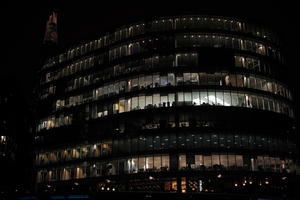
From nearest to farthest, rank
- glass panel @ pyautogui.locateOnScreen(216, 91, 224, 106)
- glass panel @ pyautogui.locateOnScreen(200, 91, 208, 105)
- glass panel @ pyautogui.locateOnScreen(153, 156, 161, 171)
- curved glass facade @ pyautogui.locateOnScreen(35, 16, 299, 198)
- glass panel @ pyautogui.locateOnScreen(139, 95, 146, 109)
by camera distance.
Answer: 1. curved glass facade @ pyautogui.locateOnScreen(35, 16, 299, 198)
2. glass panel @ pyautogui.locateOnScreen(153, 156, 161, 171)
3. glass panel @ pyautogui.locateOnScreen(200, 91, 208, 105)
4. glass panel @ pyautogui.locateOnScreen(216, 91, 224, 106)
5. glass panel @ pyautogui.locateOnScreen(139, 95, 146, 109)

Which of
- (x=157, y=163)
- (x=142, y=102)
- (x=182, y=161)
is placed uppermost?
(x=142, y=102)

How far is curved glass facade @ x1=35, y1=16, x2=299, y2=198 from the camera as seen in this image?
185 ft

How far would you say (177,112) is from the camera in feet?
193

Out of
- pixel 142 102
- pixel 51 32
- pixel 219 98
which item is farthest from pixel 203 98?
pixel 51 32

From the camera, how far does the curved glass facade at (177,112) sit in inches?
2216

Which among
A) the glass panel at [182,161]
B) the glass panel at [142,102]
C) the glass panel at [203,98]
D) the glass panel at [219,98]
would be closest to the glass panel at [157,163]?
the glass panel at [182,161]

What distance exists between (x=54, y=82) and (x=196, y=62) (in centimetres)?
3322

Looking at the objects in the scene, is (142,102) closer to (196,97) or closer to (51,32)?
(196,97)

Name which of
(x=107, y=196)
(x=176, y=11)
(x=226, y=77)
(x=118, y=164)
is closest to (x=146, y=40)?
→ (x=176, y=11)

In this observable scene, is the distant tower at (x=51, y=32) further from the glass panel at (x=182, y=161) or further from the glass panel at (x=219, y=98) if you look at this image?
the glass panel at (x=219, y=98)

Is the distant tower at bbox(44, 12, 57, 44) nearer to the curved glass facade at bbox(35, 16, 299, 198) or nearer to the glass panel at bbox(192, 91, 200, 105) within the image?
the curved glass facade at bbox(35, 16, 299, 198)

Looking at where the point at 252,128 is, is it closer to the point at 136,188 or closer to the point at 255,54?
the point at 255,54

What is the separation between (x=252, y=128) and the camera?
5775 cm

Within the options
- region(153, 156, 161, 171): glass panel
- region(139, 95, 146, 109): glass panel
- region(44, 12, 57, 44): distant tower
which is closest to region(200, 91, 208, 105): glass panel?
region(139, 95, 146, 109): glass panel
